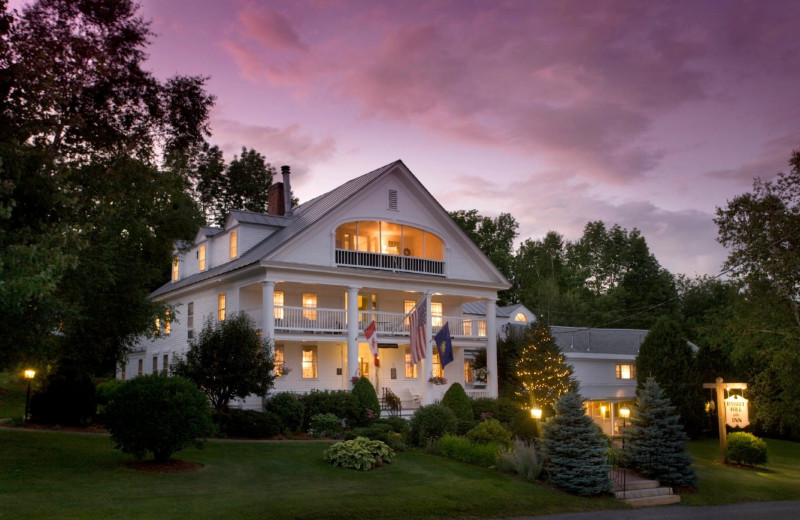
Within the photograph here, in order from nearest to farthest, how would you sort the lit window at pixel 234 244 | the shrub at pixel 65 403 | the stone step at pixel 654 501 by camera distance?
the stone step at pixel 654 501 < the shrub at pixel 65 403 < the lit window at pixel 234 244

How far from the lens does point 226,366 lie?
2361cm

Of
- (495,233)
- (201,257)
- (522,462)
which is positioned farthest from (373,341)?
(495,233)

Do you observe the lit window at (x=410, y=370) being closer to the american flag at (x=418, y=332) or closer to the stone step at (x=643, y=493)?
the american flag at (x=418, y=332)

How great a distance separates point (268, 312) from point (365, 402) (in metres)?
4.96

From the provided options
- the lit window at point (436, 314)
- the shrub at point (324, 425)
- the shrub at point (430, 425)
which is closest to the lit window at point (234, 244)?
the lit window at point (436, 314)

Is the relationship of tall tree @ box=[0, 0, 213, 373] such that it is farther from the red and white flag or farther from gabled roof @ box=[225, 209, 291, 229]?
gabled roof @ box=[225, 209, 291, 229]

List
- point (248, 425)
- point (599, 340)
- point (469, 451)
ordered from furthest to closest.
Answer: point (599, 340)
point (248, 425)
point (469, 451)

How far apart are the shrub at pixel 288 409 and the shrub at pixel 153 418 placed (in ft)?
29.5

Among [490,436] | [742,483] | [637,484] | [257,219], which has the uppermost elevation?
[257,219]

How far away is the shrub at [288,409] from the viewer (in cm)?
2534

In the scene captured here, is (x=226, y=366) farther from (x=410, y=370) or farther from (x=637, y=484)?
(x=637, y=484)

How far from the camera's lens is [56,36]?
16.0 metres

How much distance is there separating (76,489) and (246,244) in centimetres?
1907

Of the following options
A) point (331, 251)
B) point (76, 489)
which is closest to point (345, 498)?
point (76, 489)
